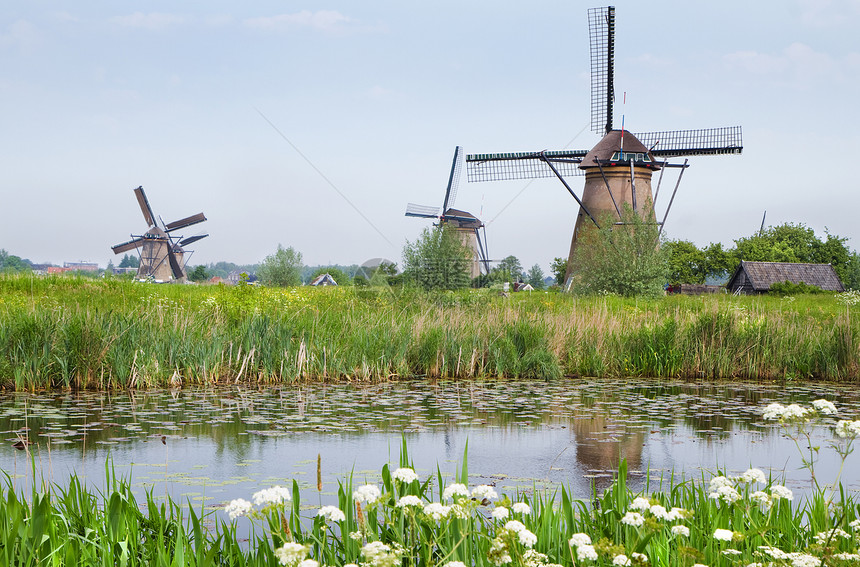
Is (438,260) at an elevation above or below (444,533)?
above

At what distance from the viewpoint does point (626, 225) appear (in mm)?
27625

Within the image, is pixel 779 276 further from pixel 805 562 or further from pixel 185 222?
pixel 805 562

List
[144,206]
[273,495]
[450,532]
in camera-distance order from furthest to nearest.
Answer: [144,206] → [450,532] → [273,495]

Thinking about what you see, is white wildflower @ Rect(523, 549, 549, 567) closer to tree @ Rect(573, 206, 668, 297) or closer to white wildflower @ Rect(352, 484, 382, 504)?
white wildflower @ Rect(352, 484, 382, 504)

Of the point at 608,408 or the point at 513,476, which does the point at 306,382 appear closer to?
the point at 608,408

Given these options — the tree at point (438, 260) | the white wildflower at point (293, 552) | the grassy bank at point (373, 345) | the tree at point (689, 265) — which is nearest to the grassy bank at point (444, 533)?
the white wildflower at point (293, 552)

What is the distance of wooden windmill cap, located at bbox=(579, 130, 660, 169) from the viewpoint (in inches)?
1214

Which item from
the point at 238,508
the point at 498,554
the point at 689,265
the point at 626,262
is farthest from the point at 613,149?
the point at 689,265

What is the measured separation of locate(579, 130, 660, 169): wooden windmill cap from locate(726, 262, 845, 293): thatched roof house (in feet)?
64.4

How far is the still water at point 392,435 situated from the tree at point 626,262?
15527 millimetres

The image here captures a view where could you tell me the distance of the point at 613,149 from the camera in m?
30.9

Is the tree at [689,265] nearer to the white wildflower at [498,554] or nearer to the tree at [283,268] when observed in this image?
the tree at [283,268]

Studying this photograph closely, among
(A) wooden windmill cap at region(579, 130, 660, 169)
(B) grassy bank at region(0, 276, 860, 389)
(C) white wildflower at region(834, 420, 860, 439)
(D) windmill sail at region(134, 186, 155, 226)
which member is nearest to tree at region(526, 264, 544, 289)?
(D) windmill sail at region(134, 186, 155, 226)

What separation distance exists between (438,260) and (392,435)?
24283mm
